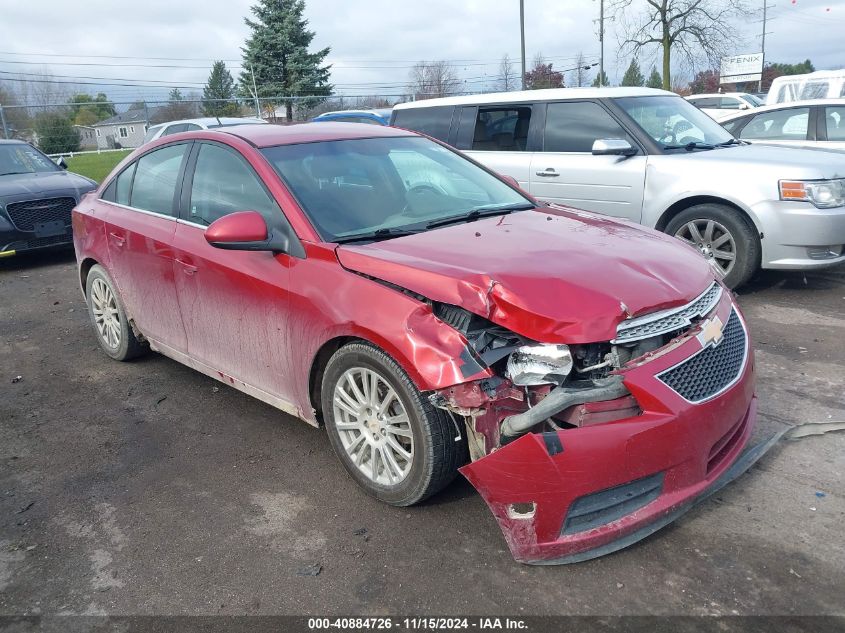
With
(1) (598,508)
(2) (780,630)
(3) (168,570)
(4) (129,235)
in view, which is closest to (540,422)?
(1) (598,508)

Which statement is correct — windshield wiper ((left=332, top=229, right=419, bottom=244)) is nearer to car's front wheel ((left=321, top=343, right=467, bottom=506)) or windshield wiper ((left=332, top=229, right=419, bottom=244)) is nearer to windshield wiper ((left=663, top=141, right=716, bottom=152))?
car's front wheel ((left=321, top=343, right=467, bottom=506))

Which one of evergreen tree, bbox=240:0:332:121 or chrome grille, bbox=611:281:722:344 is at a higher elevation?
evergreen tree, bbox=240:0:332:121

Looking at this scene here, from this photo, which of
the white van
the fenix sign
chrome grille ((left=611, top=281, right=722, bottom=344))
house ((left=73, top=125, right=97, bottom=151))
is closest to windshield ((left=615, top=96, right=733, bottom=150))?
chrome grille ((left=611, top=281, right=722, bottom=344))

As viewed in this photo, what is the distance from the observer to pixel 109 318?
535cm

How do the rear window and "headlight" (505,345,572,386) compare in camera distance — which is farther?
the rear window

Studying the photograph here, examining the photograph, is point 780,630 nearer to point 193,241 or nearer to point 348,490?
point 348,490

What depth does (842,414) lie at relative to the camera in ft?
12.9

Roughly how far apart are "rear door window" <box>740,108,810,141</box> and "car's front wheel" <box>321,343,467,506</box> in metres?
7.88

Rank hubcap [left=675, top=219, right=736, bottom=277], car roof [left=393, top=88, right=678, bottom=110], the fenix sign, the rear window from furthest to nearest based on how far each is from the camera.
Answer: the fenix sign
the rear window
car roof [left=393, top=88, right=678, bottom=110]
hubcap [left=675, top=219, right=736, bottom=277]

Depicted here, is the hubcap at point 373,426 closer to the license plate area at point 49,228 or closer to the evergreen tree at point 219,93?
the license plate area at point 49,228

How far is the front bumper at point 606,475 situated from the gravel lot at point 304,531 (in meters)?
0.20

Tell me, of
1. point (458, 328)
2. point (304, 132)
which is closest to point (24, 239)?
point (304, 132)

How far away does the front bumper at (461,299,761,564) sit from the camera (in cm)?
252

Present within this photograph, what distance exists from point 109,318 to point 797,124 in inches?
326
